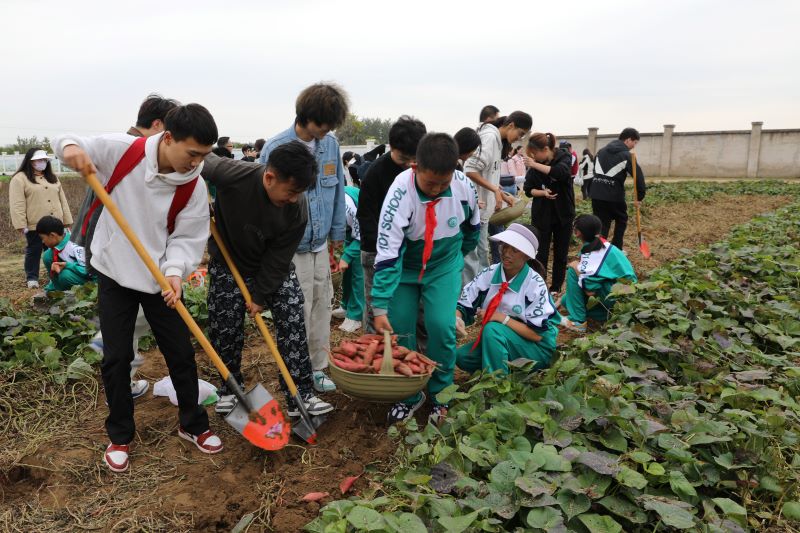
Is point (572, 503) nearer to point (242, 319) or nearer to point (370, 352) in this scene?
point (370, 352)

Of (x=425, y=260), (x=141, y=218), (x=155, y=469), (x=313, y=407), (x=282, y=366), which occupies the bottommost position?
(x=155, y=469)

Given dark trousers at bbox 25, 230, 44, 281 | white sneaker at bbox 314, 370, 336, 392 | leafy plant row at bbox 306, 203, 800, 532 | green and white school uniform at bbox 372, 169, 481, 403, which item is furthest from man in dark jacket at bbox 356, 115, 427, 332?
dark trousers at bbox 25, 230, 44, 281

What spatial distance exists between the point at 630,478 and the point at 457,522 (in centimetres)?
69

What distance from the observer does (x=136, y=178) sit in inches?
103

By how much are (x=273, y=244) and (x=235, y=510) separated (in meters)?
1.24

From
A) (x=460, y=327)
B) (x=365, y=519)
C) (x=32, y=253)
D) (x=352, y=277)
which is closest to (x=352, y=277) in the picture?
(x=352, y=277)

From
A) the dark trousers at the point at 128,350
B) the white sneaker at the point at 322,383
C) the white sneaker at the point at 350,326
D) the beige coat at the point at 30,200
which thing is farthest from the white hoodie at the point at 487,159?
the beige coat at the point at 30,200

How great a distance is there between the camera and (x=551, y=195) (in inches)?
224

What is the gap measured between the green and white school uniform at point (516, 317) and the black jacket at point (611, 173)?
12.5 feet

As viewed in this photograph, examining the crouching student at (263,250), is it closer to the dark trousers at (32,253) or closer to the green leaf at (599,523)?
the green leaf at (599,523)

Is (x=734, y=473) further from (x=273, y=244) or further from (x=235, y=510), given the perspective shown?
(x=273, y=244)

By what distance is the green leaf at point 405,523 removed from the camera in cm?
200

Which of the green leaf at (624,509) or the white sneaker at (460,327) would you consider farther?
the white sneaker at (460,327)

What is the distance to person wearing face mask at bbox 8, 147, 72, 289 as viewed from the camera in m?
7.05
